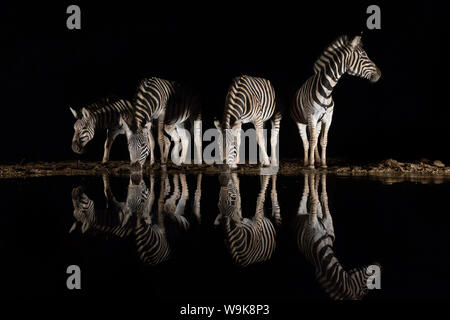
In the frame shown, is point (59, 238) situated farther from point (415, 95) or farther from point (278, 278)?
point (415, 95)

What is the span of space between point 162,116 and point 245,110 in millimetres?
1586

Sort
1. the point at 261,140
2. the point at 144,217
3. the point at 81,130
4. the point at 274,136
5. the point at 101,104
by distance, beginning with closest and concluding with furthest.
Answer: the point at 144,217
the point at 261,140
the point at 81,130
the point at 274,136
the point at 101,104

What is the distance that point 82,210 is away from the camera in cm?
388

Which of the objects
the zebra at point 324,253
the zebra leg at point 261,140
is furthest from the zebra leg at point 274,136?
the zebra at point 324,253

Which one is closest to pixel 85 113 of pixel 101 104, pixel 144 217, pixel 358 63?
pixel 101 104

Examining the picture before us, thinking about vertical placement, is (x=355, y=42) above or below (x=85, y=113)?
above

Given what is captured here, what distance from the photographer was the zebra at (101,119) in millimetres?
7755

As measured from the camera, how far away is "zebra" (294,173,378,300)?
220cm

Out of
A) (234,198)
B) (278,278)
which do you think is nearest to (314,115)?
(234,198)

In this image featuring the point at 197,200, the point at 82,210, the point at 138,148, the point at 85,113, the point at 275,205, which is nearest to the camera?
the point at 82,210

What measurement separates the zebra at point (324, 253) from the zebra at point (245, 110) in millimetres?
2634

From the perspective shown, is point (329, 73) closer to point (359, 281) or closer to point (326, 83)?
point (326, 83)

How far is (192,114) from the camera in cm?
833

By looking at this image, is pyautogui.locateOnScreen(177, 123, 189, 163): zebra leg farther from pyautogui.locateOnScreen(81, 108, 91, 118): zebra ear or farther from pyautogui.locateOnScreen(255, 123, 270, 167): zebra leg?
pyautogui.locateOnScreen(81, 108, 91, 118): zebra ear
